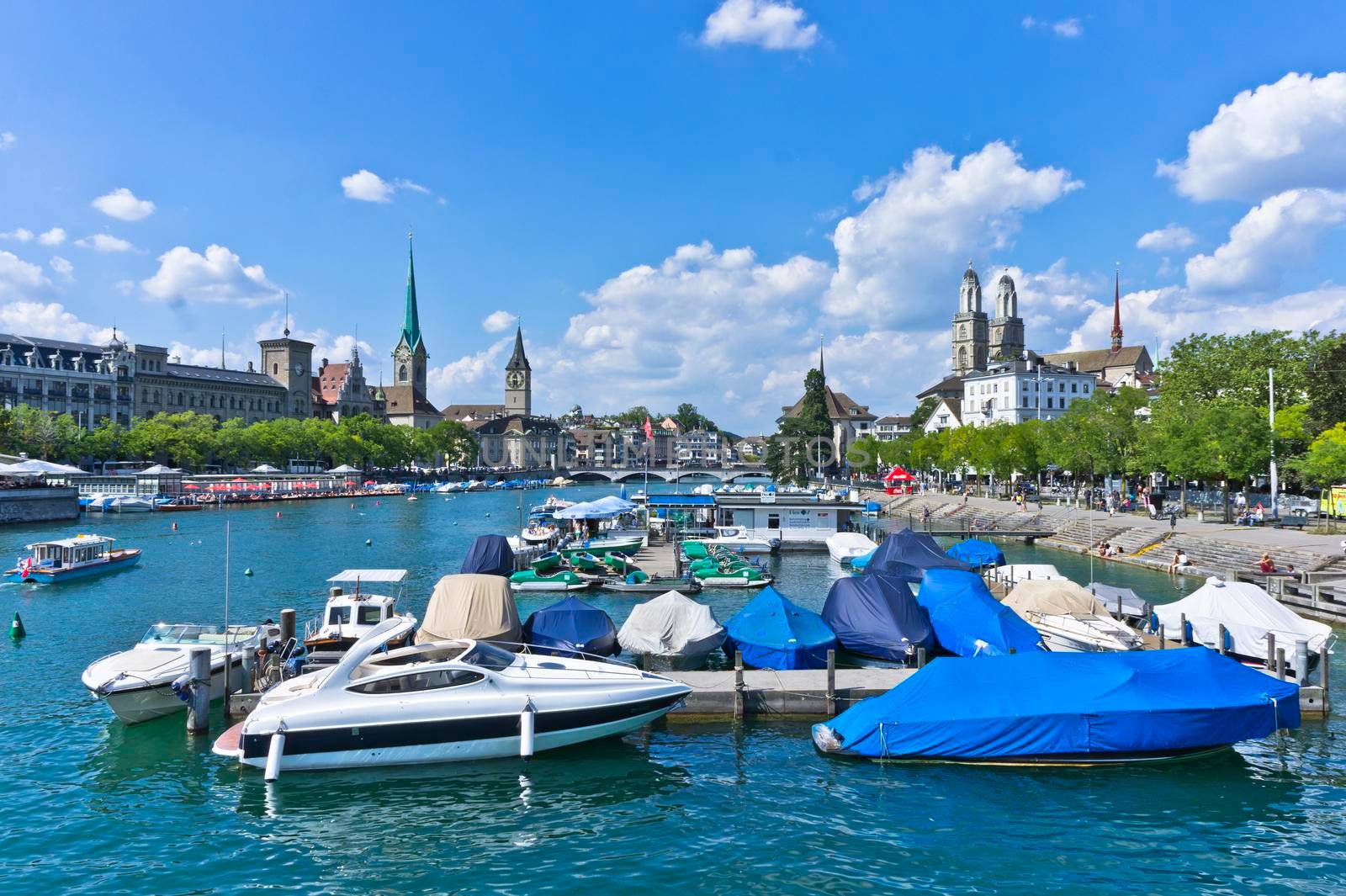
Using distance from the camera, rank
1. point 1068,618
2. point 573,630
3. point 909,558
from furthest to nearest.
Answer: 1. point 909,558
2. point 1068,618
3. point 573,630

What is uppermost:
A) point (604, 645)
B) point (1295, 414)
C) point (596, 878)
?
point (1295, 414)

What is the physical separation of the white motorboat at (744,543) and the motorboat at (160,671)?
36731mm

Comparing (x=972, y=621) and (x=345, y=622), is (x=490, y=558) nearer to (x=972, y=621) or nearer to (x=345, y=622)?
(x=345, y=622)

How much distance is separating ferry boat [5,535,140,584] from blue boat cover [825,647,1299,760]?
47.2 meters

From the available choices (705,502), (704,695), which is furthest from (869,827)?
(705,502)

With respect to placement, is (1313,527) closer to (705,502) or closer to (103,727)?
(705,502)

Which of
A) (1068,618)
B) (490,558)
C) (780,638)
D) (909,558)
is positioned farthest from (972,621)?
(490,558)

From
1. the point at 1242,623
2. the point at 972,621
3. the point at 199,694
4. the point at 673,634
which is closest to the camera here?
the point at 199,694

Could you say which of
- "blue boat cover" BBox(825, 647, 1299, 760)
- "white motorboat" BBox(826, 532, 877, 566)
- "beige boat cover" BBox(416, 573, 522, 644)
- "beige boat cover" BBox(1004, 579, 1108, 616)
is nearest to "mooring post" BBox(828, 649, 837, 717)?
"blue boat cover" BBox(825, 647, 1299, 760)

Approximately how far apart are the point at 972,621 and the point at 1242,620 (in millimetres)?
8113

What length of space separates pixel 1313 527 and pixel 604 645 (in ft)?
173

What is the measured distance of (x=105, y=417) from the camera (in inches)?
5507

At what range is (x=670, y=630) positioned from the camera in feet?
89.0

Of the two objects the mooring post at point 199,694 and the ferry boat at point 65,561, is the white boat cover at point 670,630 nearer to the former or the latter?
the mooring post at point 199,694
